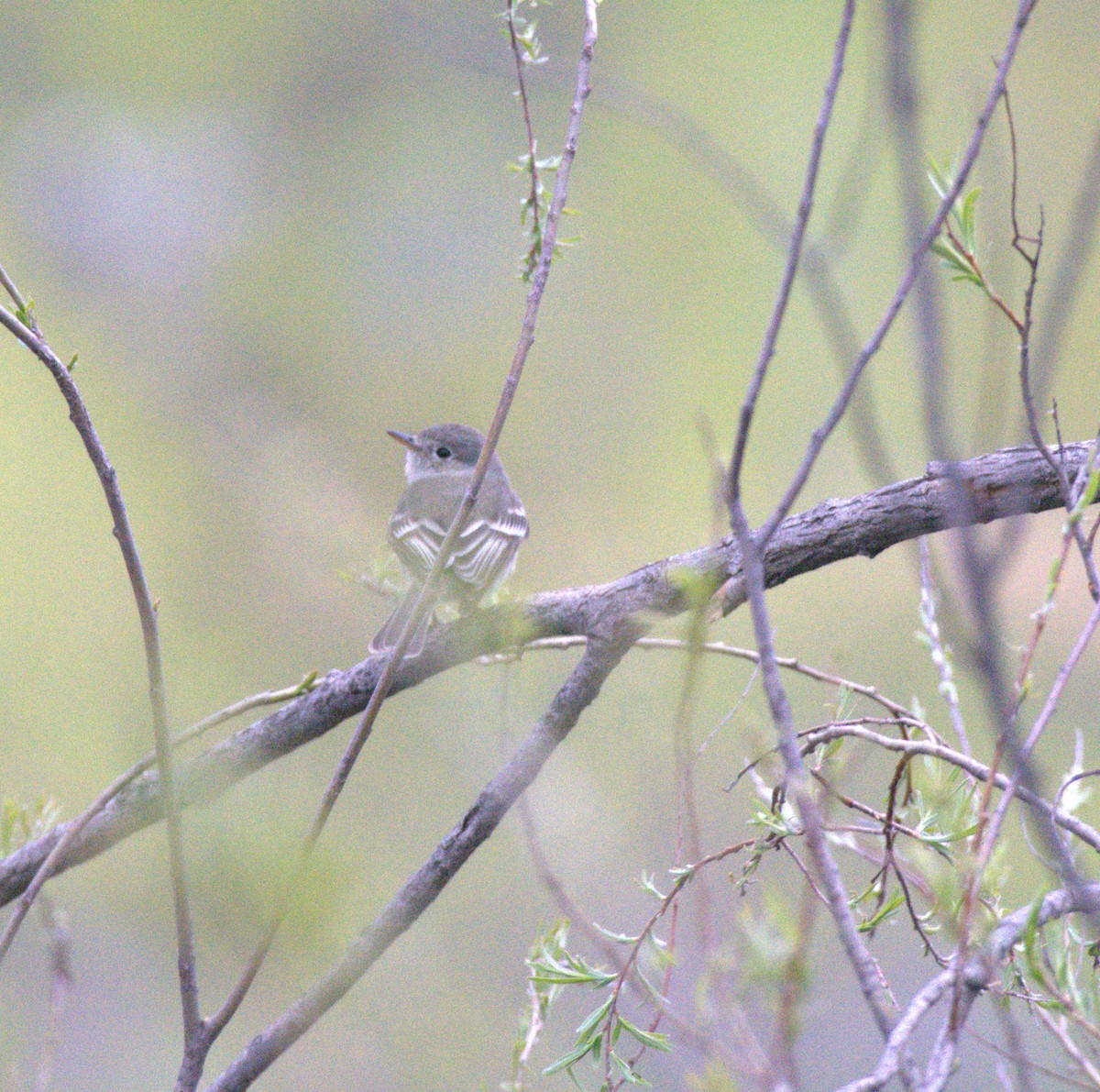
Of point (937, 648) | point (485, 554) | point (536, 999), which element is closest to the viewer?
point (536, 999)

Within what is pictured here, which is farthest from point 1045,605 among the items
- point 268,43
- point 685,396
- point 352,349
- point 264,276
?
point 268,43

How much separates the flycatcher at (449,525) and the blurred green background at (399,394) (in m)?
0.89

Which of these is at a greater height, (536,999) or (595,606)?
(595,606)

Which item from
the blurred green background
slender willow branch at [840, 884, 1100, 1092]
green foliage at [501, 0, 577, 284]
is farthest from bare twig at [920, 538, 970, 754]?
the blurred green background

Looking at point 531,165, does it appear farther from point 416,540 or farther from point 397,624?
point 416,540

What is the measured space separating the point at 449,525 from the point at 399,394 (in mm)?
3789

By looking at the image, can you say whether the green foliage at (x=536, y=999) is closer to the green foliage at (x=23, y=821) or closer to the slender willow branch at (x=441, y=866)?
the slender willow branch at (x=441, y=866)

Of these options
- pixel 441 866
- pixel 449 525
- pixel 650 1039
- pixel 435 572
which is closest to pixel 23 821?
pixel 441 866

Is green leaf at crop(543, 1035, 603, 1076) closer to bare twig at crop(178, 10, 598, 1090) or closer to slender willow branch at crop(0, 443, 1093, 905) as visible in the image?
bare twig at crop(178, 10, 598, 1090)

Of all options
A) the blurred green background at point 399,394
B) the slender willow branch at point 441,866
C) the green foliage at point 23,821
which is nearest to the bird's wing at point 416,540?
the blurred green background at point 399,394

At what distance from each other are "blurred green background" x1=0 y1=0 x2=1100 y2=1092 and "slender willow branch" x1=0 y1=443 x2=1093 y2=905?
2.20 m

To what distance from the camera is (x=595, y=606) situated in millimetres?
1962

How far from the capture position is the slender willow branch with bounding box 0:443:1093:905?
1665 millimetres

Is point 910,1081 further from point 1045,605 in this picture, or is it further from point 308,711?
point 308,711
